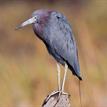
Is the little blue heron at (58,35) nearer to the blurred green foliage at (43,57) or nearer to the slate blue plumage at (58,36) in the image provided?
the slate blue plumage at (58,36)

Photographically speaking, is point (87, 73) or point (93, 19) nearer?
point (87, 73)

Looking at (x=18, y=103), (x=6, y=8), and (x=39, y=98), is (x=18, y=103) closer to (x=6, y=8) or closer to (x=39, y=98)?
(x=39, y=98)

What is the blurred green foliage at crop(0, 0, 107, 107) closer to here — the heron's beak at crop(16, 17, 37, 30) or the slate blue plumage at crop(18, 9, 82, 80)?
the slate blue plumage at crop(18, 9, 82, 80)

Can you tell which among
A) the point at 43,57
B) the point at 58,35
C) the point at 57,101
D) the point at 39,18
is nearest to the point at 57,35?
the point at 58,35

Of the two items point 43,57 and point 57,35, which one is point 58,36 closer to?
point 57,35

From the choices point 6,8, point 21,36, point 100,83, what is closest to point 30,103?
point 100,83

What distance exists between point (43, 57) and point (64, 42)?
2684 millimetres

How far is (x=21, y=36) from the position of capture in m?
7.84

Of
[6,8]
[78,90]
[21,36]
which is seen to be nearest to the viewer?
[78,90]

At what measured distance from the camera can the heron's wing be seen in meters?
4.32

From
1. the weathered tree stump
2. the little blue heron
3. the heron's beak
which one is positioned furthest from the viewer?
the little blue heron

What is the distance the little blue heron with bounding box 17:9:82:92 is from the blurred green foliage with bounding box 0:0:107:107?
878 mm

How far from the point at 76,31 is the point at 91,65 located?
2.08ft

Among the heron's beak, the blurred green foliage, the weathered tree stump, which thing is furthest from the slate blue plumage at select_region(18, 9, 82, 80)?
the blurred green foliage
